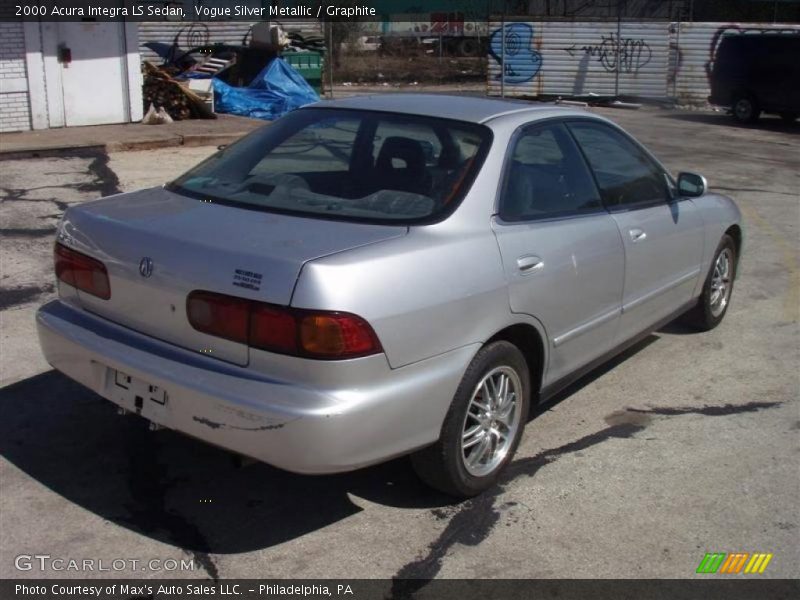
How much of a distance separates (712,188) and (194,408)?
33.7 feet

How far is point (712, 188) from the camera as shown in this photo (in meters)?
12.3

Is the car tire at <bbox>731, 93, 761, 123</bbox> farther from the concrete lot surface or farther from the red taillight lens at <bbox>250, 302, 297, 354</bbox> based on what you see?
the red taillight lens at <bbox>250, 302, 297, 354</bbox>

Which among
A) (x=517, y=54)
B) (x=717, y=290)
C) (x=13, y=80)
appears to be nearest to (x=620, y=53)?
(x=517, y=54)

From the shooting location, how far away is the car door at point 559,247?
3.98 meters

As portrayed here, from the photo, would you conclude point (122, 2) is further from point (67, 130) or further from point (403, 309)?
point (403, 309)

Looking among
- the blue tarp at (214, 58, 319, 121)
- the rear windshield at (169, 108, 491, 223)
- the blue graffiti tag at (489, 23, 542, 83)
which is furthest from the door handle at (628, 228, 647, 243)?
the blue graffiti tag at (489, 23, 542, 83)

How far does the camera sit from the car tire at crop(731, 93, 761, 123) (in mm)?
21688

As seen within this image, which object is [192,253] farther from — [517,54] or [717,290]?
[517,54]

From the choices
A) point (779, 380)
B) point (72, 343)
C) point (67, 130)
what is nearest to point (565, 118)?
point (779, 380)

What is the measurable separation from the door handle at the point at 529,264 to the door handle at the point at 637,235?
95 cm

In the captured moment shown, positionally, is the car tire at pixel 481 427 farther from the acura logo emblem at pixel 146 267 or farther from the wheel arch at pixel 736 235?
the wheel arch at pixel 736 235

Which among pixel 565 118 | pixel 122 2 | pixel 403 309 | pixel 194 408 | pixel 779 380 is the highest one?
pixel 122 2

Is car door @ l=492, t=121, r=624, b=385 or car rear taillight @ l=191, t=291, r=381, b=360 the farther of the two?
car door @ l=492, t=121, r=624, b=385

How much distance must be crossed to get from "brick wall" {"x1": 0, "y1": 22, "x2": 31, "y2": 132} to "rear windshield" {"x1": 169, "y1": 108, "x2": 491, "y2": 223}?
34.2 feet
